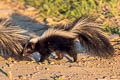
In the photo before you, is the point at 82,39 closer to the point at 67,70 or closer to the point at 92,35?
the point at 92,35

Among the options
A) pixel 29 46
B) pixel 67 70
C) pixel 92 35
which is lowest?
pixel 67 70

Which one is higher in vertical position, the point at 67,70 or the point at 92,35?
the point at 92,35

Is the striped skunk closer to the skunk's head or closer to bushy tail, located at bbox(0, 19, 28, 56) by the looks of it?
the skunk's head

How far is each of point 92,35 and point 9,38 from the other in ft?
5.49

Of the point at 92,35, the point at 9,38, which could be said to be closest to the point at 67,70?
the point at 92,35

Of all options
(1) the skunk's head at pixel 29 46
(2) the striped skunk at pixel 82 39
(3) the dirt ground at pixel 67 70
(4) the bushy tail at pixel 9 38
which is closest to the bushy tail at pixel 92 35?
(2) the striped skunk at pixel 82 39

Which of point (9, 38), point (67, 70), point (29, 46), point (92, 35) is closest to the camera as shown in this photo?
point (67, 70)

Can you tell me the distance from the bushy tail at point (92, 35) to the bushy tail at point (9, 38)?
3.74 feet

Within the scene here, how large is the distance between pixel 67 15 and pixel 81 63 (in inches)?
152

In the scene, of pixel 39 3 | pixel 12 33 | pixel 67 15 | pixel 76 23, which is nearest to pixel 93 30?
pixel 76 23

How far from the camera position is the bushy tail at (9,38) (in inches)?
269

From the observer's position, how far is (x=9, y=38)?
6.85 metres

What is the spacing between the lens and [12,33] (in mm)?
6898

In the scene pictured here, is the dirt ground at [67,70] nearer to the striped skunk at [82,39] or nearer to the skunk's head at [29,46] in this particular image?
the striped skunk at [82,39]
